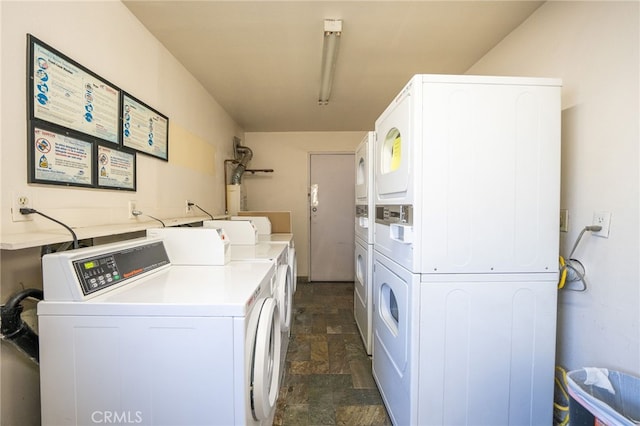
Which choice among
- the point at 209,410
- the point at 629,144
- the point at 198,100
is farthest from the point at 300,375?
the point at 198,100

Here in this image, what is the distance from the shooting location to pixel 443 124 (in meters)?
1.16

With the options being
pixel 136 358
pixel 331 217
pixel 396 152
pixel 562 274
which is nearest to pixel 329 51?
pixel 396 152

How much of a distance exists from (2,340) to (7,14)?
1172 millimetres

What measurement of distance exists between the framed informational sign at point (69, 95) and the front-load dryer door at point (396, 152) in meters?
1.51

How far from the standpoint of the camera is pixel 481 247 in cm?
119

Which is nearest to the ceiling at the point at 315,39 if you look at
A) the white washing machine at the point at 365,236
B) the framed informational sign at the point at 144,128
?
the framed informational sign at the point at 144,128

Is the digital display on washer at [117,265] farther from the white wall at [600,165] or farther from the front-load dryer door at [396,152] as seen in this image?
the white wall at [600,165]

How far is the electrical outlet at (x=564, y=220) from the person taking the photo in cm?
135

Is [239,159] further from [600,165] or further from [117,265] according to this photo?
[600,165]

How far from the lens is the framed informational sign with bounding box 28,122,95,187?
3.41ft

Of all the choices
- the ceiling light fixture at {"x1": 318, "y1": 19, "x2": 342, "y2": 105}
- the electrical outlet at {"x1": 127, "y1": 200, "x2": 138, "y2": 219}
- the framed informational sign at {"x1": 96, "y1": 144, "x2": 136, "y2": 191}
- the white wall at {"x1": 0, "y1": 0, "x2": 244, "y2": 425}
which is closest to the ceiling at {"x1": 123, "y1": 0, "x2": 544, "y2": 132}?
the ceiling light fixture at {"x1": 318, "y1": 19, "x2": 342, "y2": 105}

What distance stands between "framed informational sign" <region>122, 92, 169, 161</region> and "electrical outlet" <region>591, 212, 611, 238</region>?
2.45m

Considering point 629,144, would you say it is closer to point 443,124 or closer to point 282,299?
point 443,124

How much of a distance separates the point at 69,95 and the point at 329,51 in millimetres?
1502
